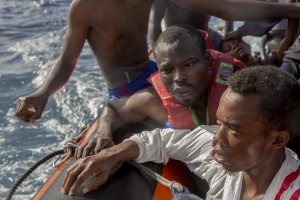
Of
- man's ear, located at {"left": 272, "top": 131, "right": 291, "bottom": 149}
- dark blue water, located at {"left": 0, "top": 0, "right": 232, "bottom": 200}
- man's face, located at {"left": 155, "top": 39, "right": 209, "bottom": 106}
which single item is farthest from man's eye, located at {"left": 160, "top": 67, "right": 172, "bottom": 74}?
dark blue water, located at {"left": 0, "top": 0, "right": 232, "bottom": 200}

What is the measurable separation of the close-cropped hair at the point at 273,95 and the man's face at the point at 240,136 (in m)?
0.02

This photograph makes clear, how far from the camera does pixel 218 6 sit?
242 cm

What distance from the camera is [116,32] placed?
2.59 m

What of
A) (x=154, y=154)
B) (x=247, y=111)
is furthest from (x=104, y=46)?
(x=247, y=111)

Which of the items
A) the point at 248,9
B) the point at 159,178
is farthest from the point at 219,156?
the point at 248,9

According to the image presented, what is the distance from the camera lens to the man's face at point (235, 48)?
9.90ft

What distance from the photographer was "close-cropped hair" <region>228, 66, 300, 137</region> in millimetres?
1413

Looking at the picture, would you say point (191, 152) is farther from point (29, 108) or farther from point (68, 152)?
point (29, 108)

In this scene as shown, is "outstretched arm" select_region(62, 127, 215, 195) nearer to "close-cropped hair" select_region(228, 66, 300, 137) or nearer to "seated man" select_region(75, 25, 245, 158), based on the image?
"seated man" select_region(75, 25, 245, 158)

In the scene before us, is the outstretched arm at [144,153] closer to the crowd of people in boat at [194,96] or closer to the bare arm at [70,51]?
the crowd of people in boat at [194,96]

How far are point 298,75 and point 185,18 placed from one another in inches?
30.1

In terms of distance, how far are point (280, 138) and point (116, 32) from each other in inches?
52.5

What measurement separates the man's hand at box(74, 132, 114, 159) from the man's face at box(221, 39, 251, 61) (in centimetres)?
123

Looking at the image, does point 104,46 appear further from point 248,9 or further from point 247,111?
point 247,111
